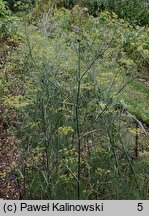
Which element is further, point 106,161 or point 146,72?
point 146,72

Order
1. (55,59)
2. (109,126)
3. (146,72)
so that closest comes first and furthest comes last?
(109,126) < (55,59) < (146,72)

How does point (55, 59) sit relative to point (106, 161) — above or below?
above

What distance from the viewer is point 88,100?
4855 mm

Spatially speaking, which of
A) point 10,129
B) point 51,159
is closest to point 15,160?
point 10,129

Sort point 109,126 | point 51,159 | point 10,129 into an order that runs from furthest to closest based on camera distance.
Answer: point 10,129, point 51,159, point 109,126

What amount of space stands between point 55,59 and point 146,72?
13.9 feet

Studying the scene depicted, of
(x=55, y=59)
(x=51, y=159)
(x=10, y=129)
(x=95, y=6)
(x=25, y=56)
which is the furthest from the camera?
(x=95, y=6)

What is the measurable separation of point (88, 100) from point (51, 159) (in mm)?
894

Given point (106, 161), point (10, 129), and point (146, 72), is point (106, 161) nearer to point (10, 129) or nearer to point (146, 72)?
point (10, 129)

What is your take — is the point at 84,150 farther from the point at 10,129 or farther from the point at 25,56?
the point at 25,56

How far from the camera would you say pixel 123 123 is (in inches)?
212

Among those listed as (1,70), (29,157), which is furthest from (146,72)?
(29,157)

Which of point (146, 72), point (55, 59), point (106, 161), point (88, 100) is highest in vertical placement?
point (55, 59)

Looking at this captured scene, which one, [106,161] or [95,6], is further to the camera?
[95,6]
